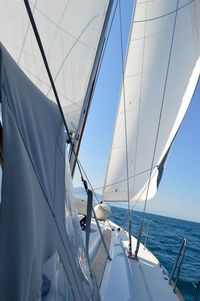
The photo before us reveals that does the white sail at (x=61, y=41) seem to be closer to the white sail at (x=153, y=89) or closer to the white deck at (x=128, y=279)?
the white deck at (x=128, y=279)

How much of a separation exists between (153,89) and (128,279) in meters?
3.35

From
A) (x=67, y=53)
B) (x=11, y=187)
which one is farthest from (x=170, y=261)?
(x=11, y=187)

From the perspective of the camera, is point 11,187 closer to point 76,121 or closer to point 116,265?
point 76,121

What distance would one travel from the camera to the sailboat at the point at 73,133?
3.00 feet

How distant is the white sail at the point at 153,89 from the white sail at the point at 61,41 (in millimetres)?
1882

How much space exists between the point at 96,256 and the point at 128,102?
10.2 feet

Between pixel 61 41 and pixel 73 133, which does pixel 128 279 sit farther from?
pixel 61 41

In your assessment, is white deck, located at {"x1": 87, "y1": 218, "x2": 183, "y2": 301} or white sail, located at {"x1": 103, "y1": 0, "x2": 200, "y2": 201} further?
white sail, located at {"x1": 103, "y1": 0, "x2": 200, "y2": 201}

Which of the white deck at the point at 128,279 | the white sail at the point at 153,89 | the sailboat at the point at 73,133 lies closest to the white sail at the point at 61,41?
the sailboat at the point at 73,133

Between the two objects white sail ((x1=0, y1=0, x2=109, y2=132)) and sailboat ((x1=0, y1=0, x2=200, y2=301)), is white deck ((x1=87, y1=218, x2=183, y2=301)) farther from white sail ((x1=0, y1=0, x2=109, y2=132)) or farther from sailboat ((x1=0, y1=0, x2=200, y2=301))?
white sail ((x1=0, y1=0, x2=109, y2=132))

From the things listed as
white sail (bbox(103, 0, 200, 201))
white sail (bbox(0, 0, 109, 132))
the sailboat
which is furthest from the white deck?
white sail (bbox(0, 0, 109, 132))

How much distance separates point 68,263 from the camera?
1.33 m

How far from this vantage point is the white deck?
7.67 ft

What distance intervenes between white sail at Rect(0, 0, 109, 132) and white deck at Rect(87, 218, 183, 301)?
58.8 inches
